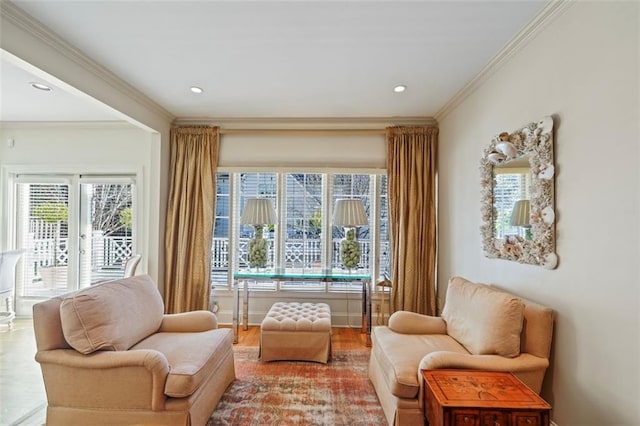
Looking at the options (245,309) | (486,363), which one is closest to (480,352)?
(486,363)

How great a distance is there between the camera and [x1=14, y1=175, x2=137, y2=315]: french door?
409cm

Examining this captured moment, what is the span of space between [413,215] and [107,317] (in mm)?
3178

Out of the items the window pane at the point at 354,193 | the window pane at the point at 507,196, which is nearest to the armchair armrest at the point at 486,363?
the window pane at the point at 507,196

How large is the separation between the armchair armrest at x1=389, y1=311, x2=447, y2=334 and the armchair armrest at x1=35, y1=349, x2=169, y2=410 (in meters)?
1.74

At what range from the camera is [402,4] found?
1820 mm

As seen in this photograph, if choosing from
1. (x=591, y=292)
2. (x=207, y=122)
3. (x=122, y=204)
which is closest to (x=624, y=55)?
(x=591, y=292)

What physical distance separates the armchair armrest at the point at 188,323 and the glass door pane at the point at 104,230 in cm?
217

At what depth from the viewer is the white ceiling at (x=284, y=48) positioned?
188 cm

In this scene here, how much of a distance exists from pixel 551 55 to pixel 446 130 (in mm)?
1654

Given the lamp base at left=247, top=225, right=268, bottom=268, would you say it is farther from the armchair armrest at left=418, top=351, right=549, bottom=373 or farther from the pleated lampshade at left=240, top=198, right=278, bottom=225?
the armchair armrest at left=418, top=351, right=549, bottom=373

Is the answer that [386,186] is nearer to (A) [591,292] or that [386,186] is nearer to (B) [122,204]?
(A) [591,292]

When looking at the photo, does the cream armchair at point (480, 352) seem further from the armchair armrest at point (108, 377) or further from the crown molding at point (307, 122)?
the crown molding at point (307, 122)

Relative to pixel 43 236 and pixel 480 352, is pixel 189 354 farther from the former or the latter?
pixel 43 236

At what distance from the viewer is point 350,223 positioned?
348 centimetres
